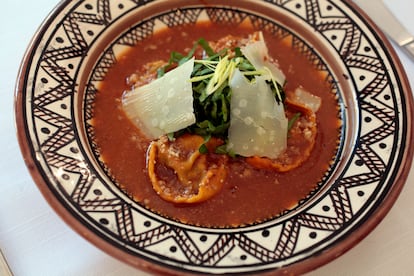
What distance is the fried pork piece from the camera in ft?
5.56

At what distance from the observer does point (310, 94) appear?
199 cm

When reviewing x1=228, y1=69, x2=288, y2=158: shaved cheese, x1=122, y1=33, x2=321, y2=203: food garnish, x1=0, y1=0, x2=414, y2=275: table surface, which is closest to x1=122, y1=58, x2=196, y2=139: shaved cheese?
x1=122, y1=33, x2=321, y2=203: food garnish

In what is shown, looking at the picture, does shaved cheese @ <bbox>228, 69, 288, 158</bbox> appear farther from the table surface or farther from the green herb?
the table surface

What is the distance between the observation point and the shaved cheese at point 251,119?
1745 millimetres

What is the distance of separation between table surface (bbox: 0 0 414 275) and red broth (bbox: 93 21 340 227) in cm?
23

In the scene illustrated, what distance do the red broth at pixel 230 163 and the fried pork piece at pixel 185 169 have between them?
0.09 ft

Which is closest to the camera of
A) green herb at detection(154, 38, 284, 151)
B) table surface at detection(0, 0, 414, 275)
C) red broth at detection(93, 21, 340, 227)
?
table surface at detection(0, 0, 414, 275)

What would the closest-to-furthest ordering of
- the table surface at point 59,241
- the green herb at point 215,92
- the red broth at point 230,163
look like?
the table surface at point 59,241, the red broth at point 230,163, the green herb at point 215,92

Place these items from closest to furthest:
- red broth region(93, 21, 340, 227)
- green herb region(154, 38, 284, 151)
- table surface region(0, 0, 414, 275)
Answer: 1. table surface region(0, 0, 414, 275)
2. red broth region(93, 21, 340, 227)
3. green herb region(154, 38, 284, 151)

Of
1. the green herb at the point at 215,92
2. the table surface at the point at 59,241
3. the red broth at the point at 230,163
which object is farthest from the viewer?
the green herb at the point at 215,92

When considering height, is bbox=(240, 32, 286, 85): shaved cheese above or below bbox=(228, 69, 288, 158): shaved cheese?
above

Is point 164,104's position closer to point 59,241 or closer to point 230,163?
point 230,163

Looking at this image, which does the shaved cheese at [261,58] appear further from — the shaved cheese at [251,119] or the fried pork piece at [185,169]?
the fried pork piece at [185,169]

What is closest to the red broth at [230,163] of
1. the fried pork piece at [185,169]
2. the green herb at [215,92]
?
the fried pork piece at [185,169]
